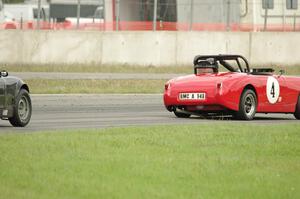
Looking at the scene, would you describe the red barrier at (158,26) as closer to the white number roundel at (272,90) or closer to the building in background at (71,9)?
the building in background at (71,9)

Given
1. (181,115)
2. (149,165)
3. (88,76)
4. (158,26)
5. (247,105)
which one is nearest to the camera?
(149,165)

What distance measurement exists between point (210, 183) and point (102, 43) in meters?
23.3

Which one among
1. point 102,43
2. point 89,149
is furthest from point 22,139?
point 102,43

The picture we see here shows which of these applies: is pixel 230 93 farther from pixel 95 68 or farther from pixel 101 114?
pixel 95 68

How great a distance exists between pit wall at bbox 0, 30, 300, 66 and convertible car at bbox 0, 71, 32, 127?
53.8 feet

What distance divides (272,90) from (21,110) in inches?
Answer: 192

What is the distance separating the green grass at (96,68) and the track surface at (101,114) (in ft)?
19.5

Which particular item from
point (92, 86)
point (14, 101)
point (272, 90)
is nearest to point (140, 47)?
Result: point (92, 86)

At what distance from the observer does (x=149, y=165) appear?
32.3ft

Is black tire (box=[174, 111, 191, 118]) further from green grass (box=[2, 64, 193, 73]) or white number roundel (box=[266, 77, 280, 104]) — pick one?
green grass (box=[2, 64, 193, 73])

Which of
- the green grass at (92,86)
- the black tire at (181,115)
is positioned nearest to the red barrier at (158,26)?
the green grass at (92,86)

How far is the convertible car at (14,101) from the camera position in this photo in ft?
47.2

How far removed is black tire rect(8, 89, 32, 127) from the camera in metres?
14.6

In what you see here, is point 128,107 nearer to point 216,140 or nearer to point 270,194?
point 216,140
